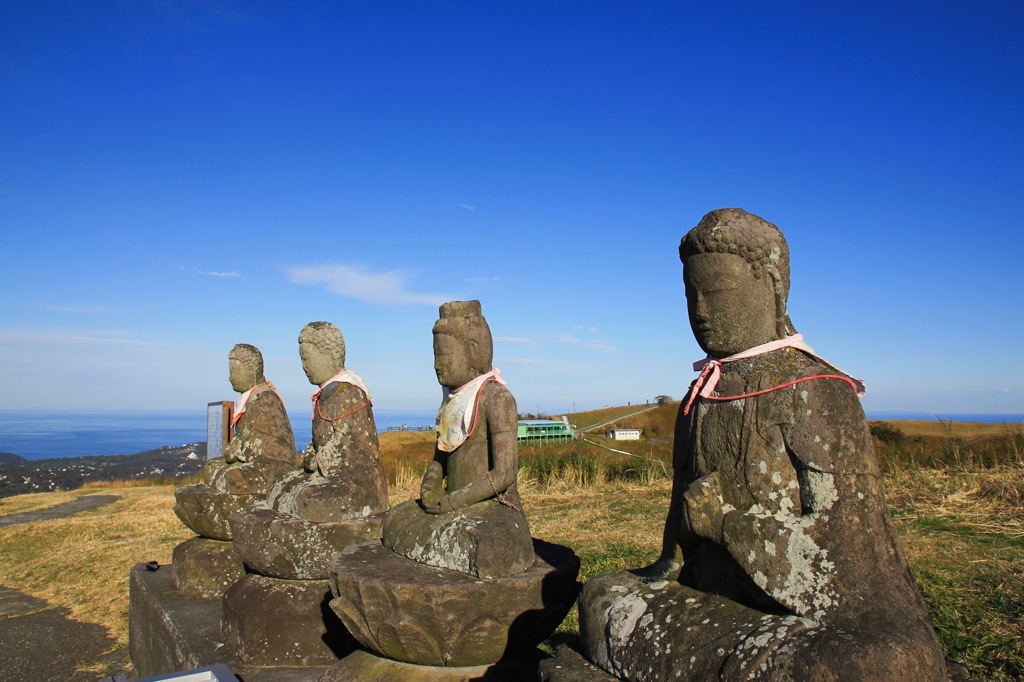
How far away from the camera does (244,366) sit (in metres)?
6.27

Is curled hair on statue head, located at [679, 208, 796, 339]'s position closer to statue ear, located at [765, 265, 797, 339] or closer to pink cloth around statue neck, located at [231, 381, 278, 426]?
statue ear, located at [765, 265, 797, 339]

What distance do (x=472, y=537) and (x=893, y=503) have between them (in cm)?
659

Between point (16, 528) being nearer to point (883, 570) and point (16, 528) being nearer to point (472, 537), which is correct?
point (472, 537)

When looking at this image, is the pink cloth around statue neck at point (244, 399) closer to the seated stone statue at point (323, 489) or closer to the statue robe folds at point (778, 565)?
the seated stone statue at point (323, 489)

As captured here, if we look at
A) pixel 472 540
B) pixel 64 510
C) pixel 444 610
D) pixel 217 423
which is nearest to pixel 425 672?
pixel 444 610

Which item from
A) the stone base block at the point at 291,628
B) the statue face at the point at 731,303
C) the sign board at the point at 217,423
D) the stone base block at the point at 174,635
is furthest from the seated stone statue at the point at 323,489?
the sign board at the point at 217,423

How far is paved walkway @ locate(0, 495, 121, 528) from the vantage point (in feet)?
39.5

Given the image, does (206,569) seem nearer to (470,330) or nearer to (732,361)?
(470,330)

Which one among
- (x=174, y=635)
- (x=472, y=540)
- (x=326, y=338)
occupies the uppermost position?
(x=326, y=338)

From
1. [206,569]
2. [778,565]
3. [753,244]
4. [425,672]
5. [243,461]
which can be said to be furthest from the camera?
[243,461]

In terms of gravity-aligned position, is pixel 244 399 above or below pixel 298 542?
above

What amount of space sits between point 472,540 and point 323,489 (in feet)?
5.13

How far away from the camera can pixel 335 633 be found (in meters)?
4.34

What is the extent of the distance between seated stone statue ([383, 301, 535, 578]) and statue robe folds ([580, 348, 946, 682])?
78 centimetres
